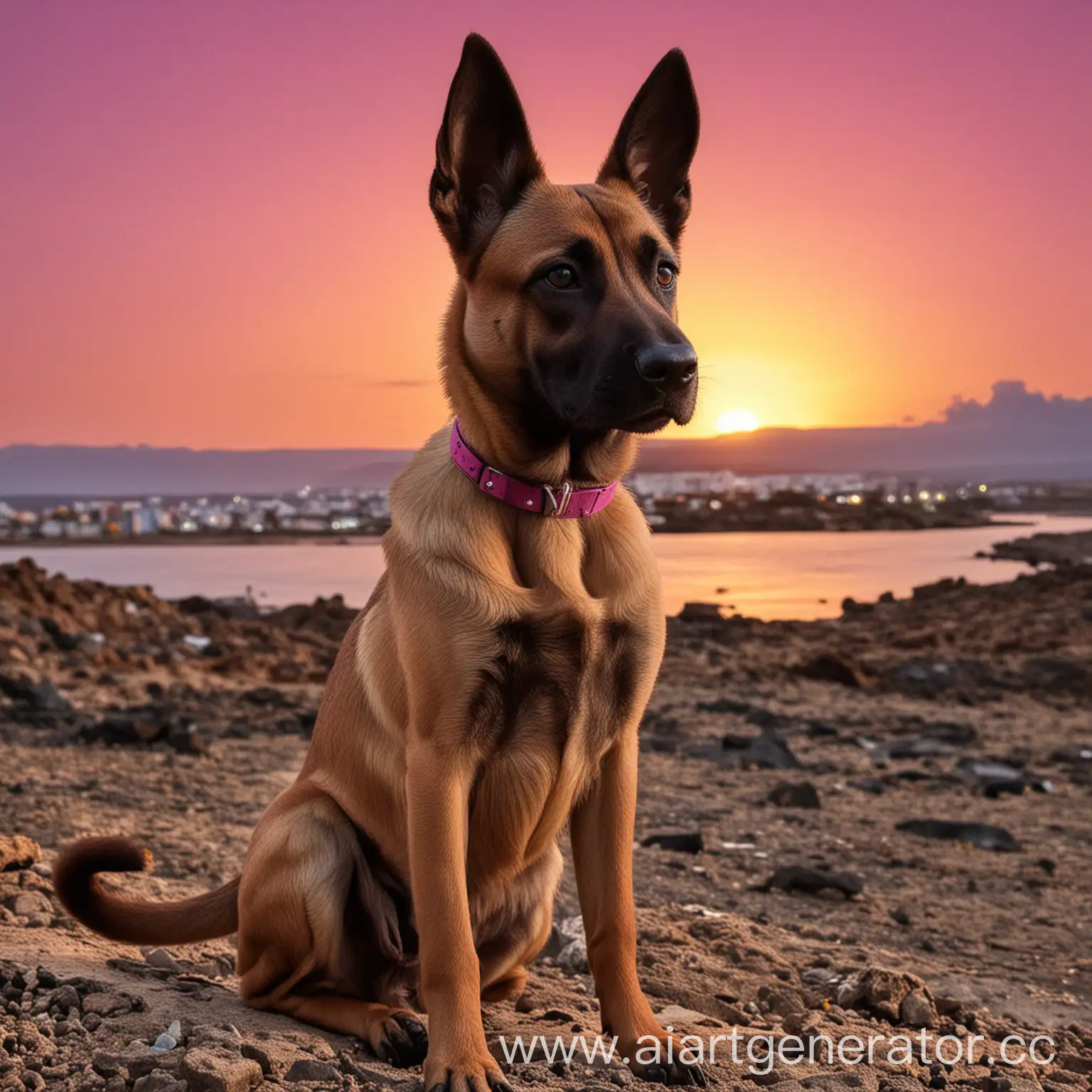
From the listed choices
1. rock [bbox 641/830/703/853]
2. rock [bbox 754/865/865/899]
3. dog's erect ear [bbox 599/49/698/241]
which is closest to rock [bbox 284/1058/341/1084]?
dog's erect ear [bbox 599/49/698/241]

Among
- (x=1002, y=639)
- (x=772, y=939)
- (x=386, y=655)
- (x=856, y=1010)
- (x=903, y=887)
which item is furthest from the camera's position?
(x=1002, y=639)

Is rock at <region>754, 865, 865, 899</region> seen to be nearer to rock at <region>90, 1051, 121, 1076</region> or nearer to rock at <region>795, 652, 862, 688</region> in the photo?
rock at <region>90, 1051, 121, 1076</region>

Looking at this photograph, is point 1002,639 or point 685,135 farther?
point 1002,639

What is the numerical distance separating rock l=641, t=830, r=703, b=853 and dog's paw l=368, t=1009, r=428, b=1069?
13.0 ft

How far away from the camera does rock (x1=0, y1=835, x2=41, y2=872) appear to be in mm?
5191

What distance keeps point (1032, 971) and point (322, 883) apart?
3.91 meters

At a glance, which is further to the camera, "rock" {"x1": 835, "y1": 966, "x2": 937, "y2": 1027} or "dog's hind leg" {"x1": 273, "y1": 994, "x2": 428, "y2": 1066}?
"rock" {"x1": 835, "y1": 966, "x2": 937, "y2": 1027}

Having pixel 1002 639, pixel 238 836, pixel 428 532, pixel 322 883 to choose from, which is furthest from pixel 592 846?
pixel 1002 639

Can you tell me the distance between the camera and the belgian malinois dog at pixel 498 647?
3336 millimetres

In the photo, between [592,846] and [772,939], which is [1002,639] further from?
[592,846]

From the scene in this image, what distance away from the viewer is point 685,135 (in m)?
3.85

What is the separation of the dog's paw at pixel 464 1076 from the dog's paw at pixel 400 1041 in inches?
10.1

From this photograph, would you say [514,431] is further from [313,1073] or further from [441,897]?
[313,1073]

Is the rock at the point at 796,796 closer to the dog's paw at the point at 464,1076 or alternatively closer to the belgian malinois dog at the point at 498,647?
the belgian malinois dog at the point at 498,647
